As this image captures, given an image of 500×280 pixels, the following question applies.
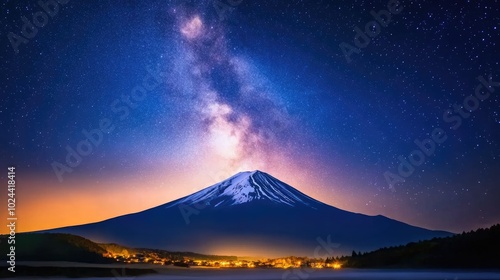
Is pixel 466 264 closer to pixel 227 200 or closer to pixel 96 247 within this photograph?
pixel 96 247

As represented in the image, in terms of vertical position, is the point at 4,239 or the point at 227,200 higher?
the point at 227,200

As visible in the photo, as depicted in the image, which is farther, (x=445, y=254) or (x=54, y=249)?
(x=445, y=254)

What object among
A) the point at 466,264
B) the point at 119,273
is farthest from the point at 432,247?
the point at 119,273

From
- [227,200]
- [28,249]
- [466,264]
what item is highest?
[227,200]

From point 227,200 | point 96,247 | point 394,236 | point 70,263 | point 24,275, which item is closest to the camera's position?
point 24,275

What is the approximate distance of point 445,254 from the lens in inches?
2096

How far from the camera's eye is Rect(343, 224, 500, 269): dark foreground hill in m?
50.6

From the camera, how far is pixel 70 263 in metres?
45.6

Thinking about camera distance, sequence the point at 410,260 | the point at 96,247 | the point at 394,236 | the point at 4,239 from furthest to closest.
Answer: the point at 394,236, the point at 410,260, the point at 96,247, the point at 4,239

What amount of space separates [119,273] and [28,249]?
11.6 m

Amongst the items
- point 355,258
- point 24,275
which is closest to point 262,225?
point 355,258

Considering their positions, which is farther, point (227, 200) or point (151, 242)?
point (227, 200)

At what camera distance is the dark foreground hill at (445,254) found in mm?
50594

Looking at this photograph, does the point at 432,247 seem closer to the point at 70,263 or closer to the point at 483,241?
the point at 483,241
